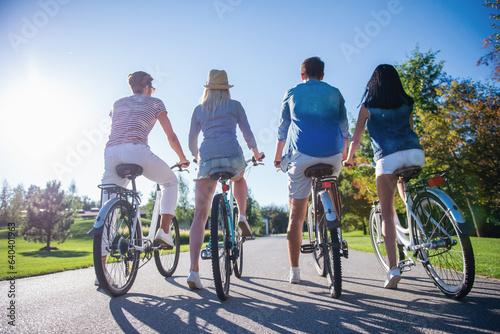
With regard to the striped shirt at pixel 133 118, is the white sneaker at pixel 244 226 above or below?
below

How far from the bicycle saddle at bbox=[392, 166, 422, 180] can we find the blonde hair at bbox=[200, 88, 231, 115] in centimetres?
207

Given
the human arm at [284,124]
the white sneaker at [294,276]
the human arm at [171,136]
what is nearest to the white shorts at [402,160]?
the human arm at [284,124]

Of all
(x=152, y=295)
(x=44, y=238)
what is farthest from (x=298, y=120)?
(x=44, y=238)

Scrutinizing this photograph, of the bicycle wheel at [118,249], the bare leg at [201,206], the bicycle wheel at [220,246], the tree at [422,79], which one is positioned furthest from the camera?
the tree at [422,79]

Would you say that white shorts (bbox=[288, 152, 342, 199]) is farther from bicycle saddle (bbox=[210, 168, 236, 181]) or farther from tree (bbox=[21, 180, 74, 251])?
tree (bbox=[21, 180, 74, 251])

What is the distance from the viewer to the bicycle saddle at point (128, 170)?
124 inches

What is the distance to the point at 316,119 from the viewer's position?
3098 millimetres

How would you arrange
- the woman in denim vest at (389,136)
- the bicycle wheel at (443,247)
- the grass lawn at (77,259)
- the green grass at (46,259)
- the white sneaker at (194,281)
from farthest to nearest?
the green grass at (46,259) < the grass lawn at (77,259) < the white sneaker at (194,281) < the woman in denim vest at (389,136) < the bicycle wheel at (443,247)

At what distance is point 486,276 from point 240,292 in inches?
115

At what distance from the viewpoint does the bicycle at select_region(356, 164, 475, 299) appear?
7.36 ft

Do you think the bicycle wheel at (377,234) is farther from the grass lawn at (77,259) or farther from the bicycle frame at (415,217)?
the grass lawn at (77,259)

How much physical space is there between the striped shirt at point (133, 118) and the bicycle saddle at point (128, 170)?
27 centimetres

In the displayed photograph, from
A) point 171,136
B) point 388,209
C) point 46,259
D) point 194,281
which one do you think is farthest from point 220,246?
point 46,259

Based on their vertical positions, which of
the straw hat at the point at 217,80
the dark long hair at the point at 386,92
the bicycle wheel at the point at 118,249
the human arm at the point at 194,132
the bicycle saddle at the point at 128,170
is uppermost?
the straw hat at the point at 217,80
